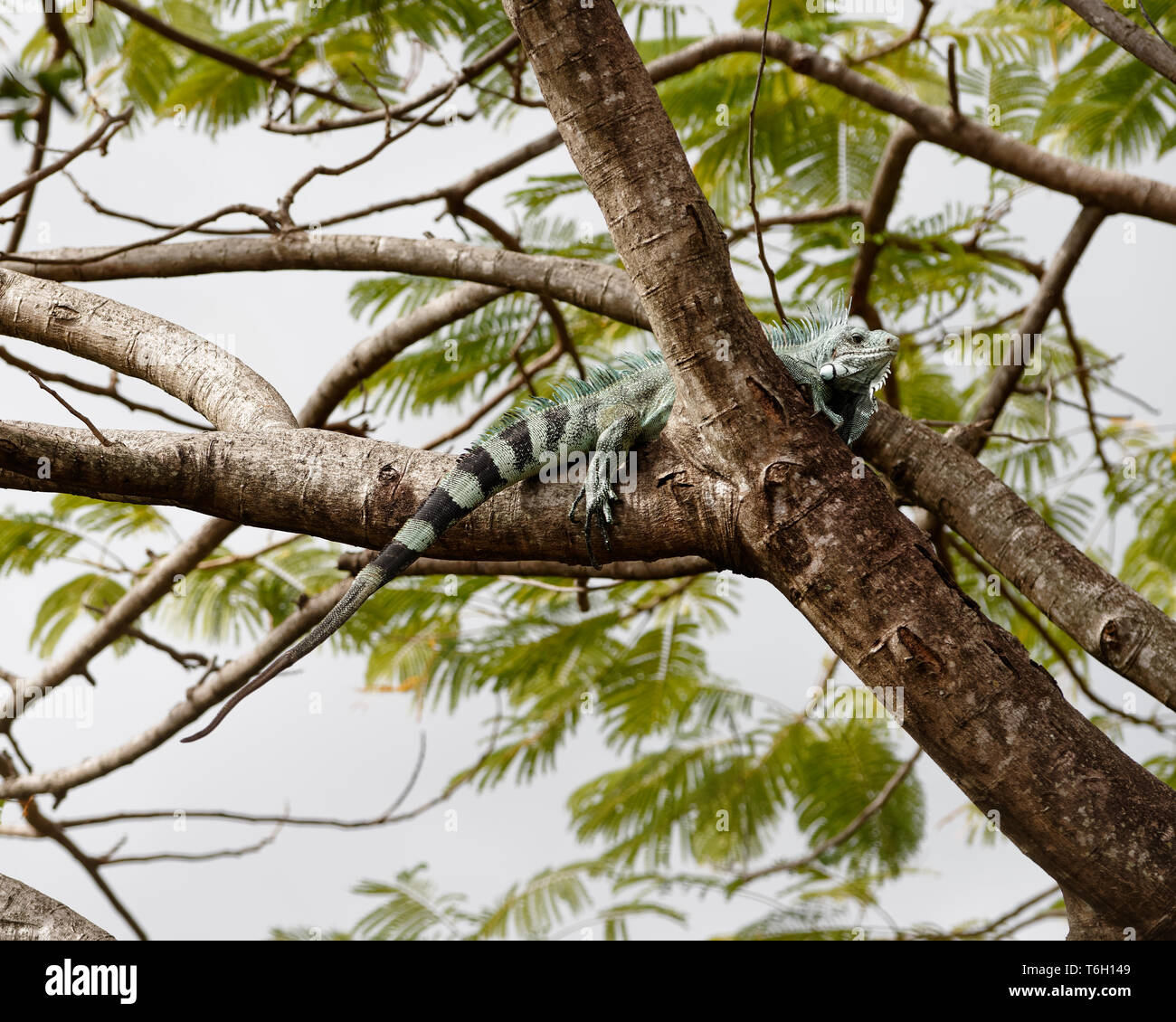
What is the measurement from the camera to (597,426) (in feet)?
12.0

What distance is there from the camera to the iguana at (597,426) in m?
2.98

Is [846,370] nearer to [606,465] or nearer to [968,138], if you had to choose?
[606,465]

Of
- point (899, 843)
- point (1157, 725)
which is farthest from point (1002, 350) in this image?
point (899, 843)

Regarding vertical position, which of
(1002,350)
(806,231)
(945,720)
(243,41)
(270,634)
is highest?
(243,41)

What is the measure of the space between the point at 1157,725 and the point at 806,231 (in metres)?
3.20

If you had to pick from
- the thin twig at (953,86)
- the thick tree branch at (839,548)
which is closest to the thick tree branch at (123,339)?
the thick tree branch at (839,548)

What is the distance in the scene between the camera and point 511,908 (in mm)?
7578

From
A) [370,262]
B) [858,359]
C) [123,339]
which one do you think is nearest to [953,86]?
[858,359]

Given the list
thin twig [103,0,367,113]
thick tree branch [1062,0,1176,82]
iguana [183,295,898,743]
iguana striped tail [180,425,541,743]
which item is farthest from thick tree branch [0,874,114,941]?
thick tree branch [1062,0,1176,82]

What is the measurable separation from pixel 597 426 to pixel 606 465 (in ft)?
1.52

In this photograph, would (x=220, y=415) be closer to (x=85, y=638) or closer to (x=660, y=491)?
(x=660, y=491)

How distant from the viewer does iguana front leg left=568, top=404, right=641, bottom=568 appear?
306 centimetres

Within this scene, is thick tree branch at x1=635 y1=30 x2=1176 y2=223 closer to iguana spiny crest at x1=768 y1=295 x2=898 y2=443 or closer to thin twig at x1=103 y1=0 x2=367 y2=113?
thin twig at x1=103 y1=0 x2=367 y2=113

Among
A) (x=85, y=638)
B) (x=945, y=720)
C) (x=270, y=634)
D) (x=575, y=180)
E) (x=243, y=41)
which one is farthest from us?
(x=243, y=41)
